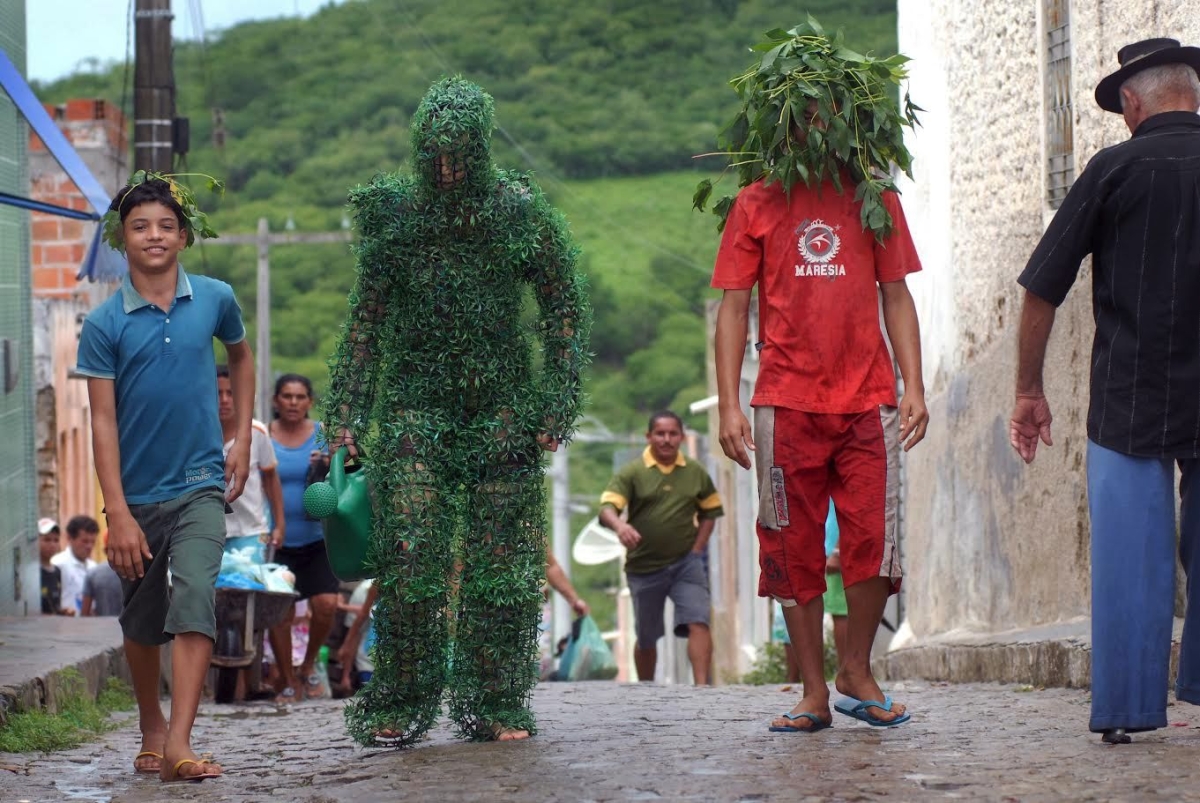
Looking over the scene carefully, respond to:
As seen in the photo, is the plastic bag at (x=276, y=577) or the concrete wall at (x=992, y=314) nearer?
the concrete wall at (x=992, y=314)

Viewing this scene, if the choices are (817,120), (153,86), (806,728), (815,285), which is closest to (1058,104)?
(817,120)

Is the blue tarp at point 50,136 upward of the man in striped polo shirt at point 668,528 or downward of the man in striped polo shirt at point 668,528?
upward

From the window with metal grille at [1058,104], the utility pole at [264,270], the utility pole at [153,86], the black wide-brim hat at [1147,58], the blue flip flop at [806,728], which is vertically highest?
the utility pole at [264,270]

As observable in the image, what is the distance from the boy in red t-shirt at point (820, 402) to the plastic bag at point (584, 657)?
8328 millimetres

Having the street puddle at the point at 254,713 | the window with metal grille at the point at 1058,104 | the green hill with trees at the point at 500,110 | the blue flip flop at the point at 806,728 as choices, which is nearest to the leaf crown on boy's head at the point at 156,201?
the blue flip flop at the point at 806,728

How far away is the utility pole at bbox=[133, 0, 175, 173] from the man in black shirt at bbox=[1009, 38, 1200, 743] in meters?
9.20

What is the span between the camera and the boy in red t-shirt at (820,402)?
259 inches

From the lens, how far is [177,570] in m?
6.27

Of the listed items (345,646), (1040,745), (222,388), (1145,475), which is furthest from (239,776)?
(345,646)

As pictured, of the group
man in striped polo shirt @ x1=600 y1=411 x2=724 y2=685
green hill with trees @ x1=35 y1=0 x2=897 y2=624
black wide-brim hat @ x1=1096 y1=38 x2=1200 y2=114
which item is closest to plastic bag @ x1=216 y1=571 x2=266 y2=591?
man in striped polo shirt @ x1=600 y1=411 x2=724 y2=685

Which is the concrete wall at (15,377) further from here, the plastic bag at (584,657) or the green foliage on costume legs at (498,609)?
the green foliage on costume legs at (498,609)

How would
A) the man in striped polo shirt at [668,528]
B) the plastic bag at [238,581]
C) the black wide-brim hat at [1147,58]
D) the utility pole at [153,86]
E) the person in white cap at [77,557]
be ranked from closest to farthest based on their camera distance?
the black wide-brim hat at [1147,58] → the plastic bag at [238,581] → the man in striped polo shirt at [668,528] → the utility pole at [153,86] → the person in white cap at [77,557]

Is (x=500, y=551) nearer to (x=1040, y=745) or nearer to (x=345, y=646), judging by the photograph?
(x=1040, y=745)

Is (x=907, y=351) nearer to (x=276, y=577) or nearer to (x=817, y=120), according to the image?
(x=817, y=120)
